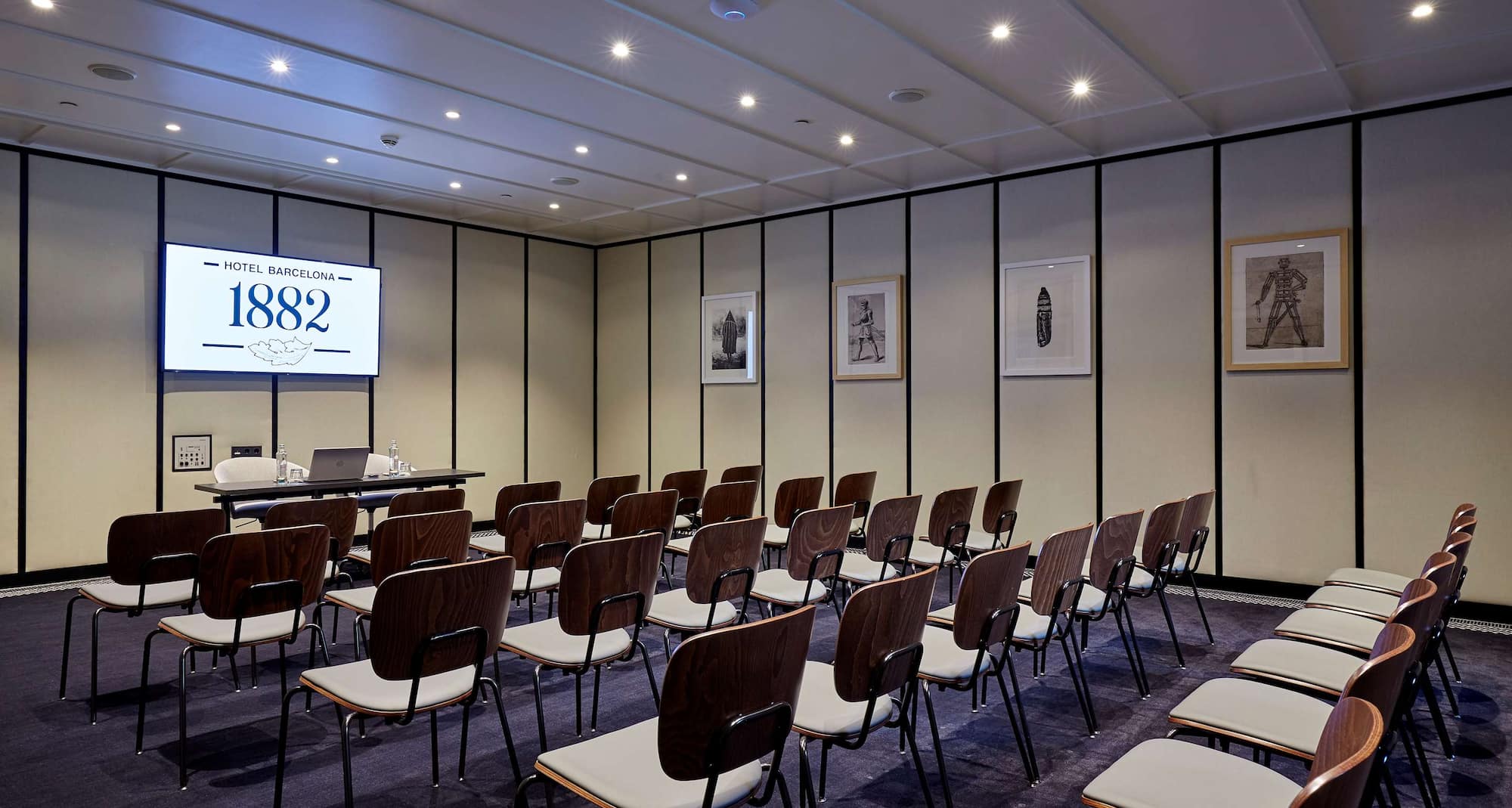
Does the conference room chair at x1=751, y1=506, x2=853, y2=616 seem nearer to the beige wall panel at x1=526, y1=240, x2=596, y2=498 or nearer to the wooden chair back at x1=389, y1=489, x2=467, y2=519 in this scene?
the wooden chair back at x1=389, y1=489, x2=467, y2=519

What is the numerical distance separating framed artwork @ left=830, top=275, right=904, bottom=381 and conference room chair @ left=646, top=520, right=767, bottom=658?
4601 millimetres

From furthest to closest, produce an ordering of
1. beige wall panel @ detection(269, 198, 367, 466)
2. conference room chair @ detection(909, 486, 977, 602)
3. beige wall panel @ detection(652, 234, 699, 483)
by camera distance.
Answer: beige wall panel @ detection(652, 234, 699, 483) → beige wall panel @ detection(269, 198, 367, 466) → conference room chair @ detection(909, 486, 977, 602)

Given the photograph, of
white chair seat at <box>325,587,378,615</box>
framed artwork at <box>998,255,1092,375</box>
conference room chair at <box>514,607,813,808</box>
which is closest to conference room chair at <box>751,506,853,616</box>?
white chair seat at <box>325,587,378,615</box>

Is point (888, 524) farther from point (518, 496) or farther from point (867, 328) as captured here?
point (867, 328)

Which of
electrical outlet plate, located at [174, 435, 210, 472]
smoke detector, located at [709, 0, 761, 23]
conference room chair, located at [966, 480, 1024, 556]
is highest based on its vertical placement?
smoke detector, located at [709, 0, 761, 23]

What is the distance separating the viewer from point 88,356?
7074mm

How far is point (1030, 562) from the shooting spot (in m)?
7.59

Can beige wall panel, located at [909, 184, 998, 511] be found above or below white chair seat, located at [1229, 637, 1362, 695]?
above

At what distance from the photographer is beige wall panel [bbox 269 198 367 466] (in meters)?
8.22

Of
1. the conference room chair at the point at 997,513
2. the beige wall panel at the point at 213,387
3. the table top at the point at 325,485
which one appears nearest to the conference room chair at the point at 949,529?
the conference room chair at the point at 997,513

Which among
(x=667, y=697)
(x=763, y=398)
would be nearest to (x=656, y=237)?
(x=763, y=398)

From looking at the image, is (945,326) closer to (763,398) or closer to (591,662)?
(763,398)

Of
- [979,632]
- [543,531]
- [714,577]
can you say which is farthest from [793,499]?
[979,632]

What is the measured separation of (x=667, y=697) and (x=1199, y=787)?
131 cm
